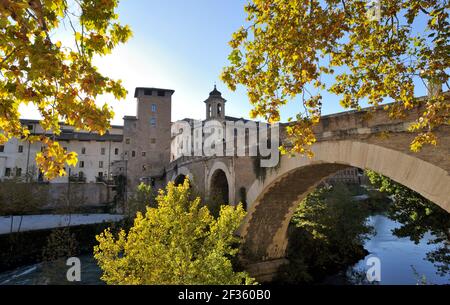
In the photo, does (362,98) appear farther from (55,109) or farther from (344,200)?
(344,200)

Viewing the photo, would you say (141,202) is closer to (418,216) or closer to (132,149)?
(132,149)

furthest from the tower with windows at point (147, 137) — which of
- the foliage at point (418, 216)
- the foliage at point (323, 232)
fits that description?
the foliage at point (418, 216)

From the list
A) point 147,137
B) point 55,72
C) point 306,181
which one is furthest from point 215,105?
point 55,72

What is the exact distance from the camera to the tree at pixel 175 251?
600 cm

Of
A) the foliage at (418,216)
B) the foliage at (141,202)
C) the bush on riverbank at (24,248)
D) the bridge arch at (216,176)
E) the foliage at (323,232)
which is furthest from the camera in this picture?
the foliage at (141,202)

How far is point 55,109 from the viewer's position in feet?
12.4

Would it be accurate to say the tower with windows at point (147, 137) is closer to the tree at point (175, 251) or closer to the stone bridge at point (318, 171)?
the stone bridge at point (318, 171)

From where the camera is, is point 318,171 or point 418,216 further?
point 418,216

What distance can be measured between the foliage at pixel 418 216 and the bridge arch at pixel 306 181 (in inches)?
135

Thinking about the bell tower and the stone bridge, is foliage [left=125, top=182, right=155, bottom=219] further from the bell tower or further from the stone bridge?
the bell tower

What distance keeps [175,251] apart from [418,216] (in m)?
12.3

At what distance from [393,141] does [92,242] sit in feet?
79.6

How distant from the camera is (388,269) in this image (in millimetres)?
19906
